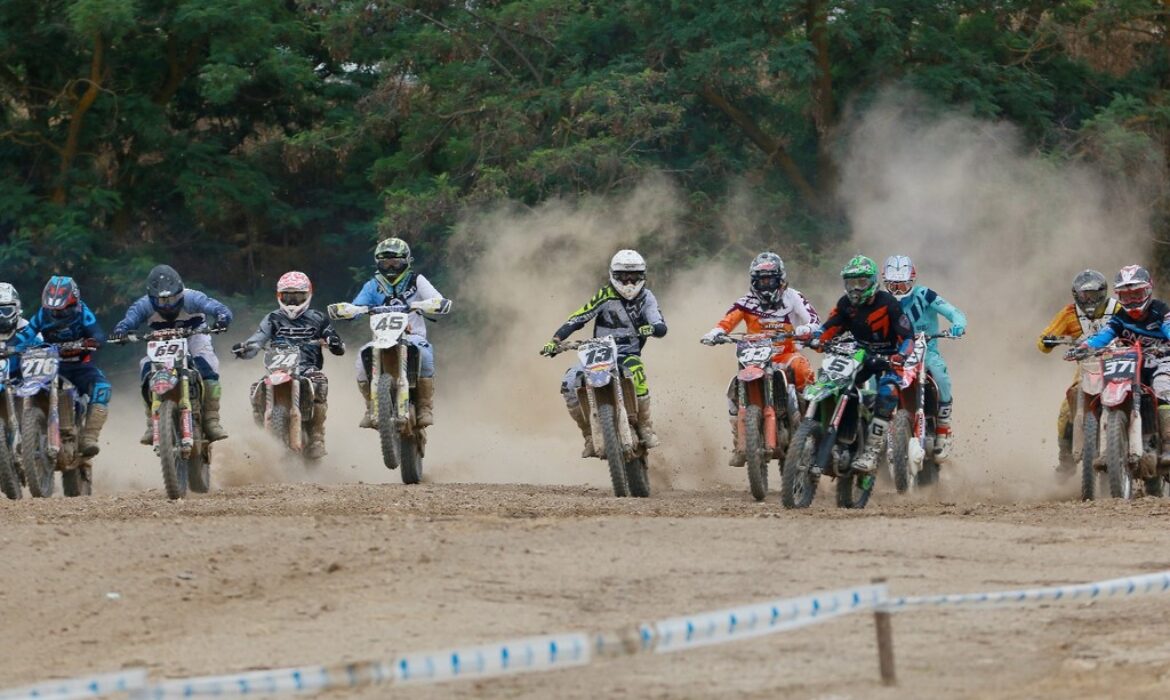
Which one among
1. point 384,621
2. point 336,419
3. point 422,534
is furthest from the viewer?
point 336,419

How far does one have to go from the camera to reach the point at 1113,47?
3014 cm

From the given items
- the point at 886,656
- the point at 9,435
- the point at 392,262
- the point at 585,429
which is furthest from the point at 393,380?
the point at 886,656

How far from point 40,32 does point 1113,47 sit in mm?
15727

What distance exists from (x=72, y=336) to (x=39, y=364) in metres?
0.88

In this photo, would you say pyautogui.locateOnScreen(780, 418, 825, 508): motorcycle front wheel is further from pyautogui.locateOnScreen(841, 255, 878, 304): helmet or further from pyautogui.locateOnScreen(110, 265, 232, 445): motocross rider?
pyautogui.locateOnScreen(110, 265, 232, 445): motocross rider

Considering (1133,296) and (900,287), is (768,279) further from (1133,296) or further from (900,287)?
(1133,296)

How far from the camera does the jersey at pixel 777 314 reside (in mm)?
17734

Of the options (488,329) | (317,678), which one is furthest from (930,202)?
(317,678)

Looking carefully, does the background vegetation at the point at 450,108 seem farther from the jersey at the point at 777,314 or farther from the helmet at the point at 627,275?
the helmet at the point at 627,275

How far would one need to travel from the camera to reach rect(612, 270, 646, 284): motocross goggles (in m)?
17.4

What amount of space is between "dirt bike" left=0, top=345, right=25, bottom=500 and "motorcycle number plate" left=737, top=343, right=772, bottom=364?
5895 mm

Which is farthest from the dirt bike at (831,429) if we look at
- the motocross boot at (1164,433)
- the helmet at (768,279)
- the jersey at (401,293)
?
the jersey at (401,293)

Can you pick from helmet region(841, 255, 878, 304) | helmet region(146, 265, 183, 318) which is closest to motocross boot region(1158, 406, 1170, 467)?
helmet region(841, 255, 878, 304)

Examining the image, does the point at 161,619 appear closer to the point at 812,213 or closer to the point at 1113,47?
the point at 812,213
